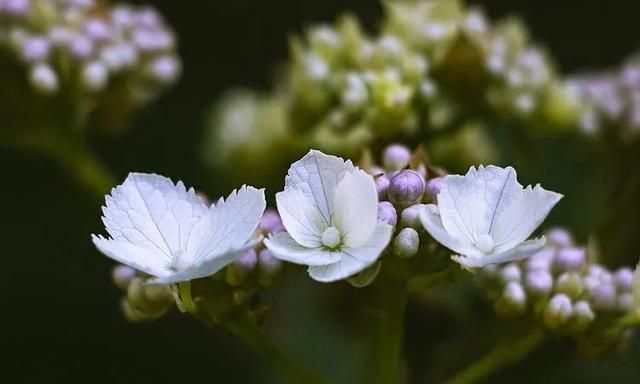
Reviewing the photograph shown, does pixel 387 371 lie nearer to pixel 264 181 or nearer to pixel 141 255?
pixel 141 255

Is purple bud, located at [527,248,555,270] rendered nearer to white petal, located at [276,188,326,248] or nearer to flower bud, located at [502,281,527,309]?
flower bud, located at [502,281,527,309]

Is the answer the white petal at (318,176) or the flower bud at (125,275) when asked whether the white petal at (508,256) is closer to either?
the white petal at (318,176)

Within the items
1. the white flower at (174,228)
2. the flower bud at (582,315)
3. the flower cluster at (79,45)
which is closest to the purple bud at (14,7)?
the flower cluster at (79,45)

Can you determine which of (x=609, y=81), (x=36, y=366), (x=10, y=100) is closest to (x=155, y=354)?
(x=36, y=366)

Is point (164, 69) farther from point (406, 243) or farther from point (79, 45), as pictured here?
point (406, 243)

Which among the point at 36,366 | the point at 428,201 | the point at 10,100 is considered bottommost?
the point at 428,201

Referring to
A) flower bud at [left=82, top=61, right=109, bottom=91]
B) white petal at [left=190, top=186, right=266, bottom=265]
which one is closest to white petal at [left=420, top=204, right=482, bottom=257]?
white petal at [left=190, top=186, right=266, bottom=265]

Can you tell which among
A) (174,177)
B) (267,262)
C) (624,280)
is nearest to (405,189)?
(267,262)
